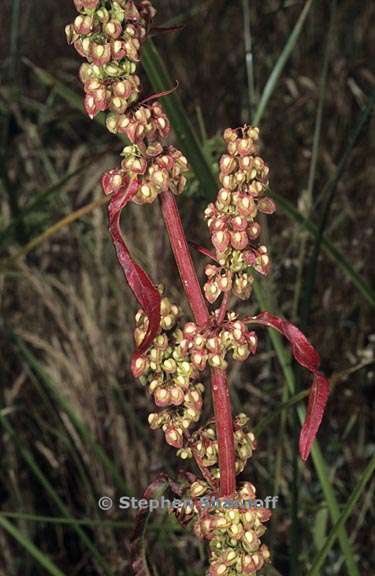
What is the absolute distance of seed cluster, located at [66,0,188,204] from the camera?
69 cm

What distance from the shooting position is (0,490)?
74.4 inches

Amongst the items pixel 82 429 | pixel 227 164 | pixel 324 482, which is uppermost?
pixel 227 164

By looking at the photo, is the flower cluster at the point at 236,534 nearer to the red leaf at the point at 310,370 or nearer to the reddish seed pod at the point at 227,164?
the red leaf at the point at 310,370

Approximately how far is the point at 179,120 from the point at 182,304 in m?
1.01

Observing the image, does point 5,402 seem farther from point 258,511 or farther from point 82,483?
point 258,511

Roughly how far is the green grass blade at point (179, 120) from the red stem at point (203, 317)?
1.27 feet

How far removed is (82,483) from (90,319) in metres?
0.37

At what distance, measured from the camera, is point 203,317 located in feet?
2.51

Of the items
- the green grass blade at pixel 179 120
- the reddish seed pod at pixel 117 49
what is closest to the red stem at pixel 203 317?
the reddish seed pod at pixel 117 49

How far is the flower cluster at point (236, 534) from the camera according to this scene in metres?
A: 0.81

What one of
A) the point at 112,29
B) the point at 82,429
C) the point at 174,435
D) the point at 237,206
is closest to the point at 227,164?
the point at 237,206

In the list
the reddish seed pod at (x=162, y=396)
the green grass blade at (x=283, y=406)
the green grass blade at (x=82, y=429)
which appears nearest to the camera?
the reddish seed pod at (x=162, y=396)

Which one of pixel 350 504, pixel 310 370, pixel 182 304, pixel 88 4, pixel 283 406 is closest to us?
pixel 88 4

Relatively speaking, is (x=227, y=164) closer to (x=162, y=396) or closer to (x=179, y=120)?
(x=162, y=396)
